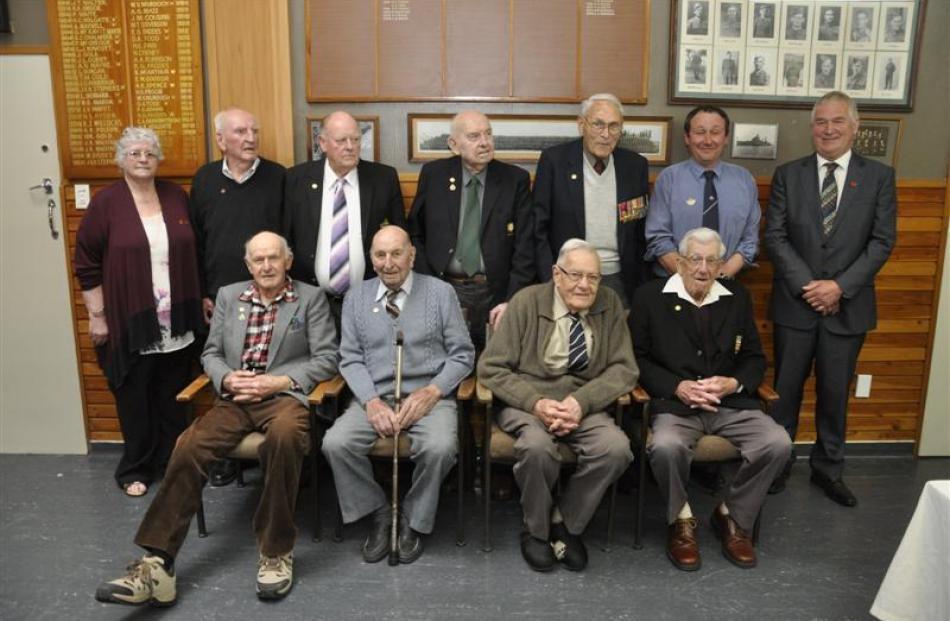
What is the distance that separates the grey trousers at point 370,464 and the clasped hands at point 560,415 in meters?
0.36

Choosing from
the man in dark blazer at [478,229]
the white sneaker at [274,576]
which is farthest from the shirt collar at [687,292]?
the white sneaker at [274,576]

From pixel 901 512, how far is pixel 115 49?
431 cm

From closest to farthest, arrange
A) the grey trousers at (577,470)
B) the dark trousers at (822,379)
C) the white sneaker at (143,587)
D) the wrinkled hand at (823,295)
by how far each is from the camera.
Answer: the white sneaker at (143,587) < the grey trousers at (577,470) < the wrinkled hand at (823,295) < the dark trousers at (822,379)

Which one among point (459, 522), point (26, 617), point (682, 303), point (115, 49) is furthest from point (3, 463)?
point (682, 303)

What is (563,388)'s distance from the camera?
2.96 meters

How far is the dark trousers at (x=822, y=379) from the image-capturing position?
11.2ft

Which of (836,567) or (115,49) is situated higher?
(115,49)

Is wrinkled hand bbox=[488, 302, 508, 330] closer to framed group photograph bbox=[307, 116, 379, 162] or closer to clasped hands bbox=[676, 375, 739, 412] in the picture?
clasped hands bbox=[676, 375, 739, 412]

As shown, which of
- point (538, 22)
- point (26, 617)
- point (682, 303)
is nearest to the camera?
point (26, 617)

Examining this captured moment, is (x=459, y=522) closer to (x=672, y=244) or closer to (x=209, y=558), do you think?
(x=209, y=558)

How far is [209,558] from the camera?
9.47 feet

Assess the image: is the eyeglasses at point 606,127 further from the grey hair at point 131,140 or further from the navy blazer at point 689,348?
the grey hair at point 131,140

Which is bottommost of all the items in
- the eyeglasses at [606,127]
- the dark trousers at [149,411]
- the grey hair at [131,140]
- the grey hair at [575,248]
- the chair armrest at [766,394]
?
the dark trousers at [149,411]

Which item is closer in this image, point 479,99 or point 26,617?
point 26,617
